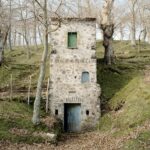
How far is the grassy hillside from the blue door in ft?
6.92

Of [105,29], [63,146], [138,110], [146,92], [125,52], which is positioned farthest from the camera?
[125,52]

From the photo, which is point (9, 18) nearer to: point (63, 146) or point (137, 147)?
point (63, 146)

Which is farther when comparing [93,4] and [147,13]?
[147,13]

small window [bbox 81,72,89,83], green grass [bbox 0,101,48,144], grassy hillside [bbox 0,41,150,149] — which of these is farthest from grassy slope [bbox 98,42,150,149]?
green grass [bbox 0,101,48,144]

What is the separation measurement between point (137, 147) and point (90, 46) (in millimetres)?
13642

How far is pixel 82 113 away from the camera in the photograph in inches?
1227

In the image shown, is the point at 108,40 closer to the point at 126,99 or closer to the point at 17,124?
the point at 126,99

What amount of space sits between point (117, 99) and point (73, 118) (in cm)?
389

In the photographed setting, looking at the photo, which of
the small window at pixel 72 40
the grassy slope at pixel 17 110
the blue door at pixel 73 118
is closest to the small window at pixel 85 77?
the blue door at pixel 73 118

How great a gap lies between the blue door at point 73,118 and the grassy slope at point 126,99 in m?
2.25

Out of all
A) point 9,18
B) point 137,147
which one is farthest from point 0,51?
point 137,147

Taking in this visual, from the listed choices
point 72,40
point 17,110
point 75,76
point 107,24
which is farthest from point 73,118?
point 107,24

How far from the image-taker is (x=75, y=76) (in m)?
31.2

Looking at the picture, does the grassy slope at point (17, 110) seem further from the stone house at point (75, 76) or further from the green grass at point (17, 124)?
the stone house at point (75, 76)
